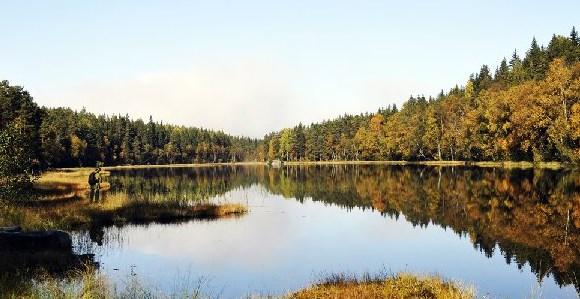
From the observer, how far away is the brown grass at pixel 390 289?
44.8ft

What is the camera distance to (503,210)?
116 ft

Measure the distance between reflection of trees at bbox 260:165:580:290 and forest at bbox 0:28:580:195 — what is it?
24899mm

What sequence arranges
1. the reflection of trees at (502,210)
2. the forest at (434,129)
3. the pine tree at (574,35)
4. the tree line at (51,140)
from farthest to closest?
1. the pine tree at (574,35)
2. the forest at (434,129)
3. the tree line at (51,140)
4. the reflection of trees at (502,210)

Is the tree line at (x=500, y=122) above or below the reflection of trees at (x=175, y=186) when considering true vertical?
above

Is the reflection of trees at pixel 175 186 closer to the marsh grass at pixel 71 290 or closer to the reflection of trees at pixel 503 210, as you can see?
the reflection of trees at pixel 503 210

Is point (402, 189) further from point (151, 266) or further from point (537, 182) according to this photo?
point (151, 266)

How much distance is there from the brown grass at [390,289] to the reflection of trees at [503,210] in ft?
18.0

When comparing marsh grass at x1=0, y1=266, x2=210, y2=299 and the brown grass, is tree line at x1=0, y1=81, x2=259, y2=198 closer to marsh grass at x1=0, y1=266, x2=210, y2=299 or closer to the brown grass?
marsh grass at x1=0, y1=266, x2=210, y2=299

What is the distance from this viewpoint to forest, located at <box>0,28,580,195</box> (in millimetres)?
74812

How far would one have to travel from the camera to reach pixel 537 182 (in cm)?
5316

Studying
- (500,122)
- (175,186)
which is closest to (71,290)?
(175,186)

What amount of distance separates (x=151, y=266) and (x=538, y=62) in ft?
368

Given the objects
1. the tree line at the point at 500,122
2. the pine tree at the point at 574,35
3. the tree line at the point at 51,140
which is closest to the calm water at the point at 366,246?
the tree line at the point at 51,140

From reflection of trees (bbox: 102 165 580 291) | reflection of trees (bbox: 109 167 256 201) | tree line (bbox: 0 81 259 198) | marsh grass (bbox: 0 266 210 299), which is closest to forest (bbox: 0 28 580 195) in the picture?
tree line (bbox: 0 81 259 198)
